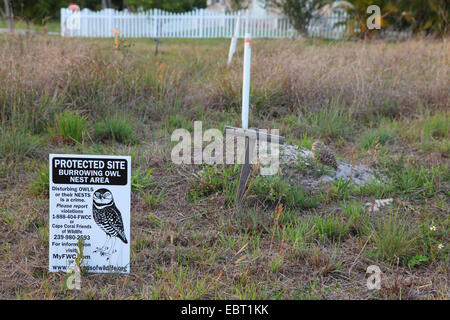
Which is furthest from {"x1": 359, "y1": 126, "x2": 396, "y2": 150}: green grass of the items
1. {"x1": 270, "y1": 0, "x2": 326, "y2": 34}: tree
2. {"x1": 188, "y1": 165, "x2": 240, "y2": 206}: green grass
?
{"x1": 270, "y1": 0, "x2": 326, "y2": 34}: tree

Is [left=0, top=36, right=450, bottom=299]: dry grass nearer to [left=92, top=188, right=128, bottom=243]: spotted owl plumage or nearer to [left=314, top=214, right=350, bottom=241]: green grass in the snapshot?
[left=314, top=214, right=350, bottom=241]: green grass

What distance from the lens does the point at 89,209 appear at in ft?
8.52

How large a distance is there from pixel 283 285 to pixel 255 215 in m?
0.73

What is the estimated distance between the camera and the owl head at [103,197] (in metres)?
2.59

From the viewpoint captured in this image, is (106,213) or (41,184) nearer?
(106,213)

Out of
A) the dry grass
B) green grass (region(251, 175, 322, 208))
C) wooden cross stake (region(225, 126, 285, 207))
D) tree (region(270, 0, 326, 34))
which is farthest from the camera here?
tree (region(270, 0, 326, 34))

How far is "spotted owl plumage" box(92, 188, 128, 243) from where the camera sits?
259cm

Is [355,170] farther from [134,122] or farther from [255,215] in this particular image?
[134,122]

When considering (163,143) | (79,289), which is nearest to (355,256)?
(79,289)

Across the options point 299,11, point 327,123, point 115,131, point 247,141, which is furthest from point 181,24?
point 247,141

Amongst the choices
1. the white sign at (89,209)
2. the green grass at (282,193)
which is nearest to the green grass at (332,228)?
the green grass at (282,193)

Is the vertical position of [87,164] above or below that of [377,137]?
above

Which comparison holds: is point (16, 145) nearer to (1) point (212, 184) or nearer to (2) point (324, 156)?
(1) point (212, 184)

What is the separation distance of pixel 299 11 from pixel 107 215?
14.0 m
